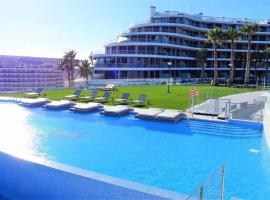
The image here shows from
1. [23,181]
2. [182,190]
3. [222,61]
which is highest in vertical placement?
[222,61]

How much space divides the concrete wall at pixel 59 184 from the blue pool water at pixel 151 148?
1.73 feet

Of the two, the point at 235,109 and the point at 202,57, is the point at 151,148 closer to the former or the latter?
the point at 235,109

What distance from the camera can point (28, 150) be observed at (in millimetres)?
12359

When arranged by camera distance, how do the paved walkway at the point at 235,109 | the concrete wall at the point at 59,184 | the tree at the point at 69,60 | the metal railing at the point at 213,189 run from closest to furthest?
the metal railing at the point at 213,189
the concrete wall at the point at 59,184
the paved walkway at the point at 235,109
the tree at the point at 69,60

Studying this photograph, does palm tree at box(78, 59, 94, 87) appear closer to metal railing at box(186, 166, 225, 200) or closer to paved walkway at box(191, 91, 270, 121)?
paved walkway at box(191, 91, 270, 121)

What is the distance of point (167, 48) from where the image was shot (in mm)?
59156

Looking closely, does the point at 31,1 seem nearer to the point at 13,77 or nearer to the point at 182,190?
the point at 182,190

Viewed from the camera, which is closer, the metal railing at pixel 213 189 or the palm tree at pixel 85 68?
the metal railing at pixel 213 189

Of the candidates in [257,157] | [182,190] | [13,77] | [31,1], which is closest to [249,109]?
[257,157]

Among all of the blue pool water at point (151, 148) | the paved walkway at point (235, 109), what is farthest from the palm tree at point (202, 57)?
the blue pool water at point (151, 148)

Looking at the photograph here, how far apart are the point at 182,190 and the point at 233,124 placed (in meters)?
8.68

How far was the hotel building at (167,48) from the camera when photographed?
52656 millimetres

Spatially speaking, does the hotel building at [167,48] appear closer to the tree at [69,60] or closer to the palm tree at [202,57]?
the palm tree at [202,57]

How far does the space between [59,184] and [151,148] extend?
6.63m
